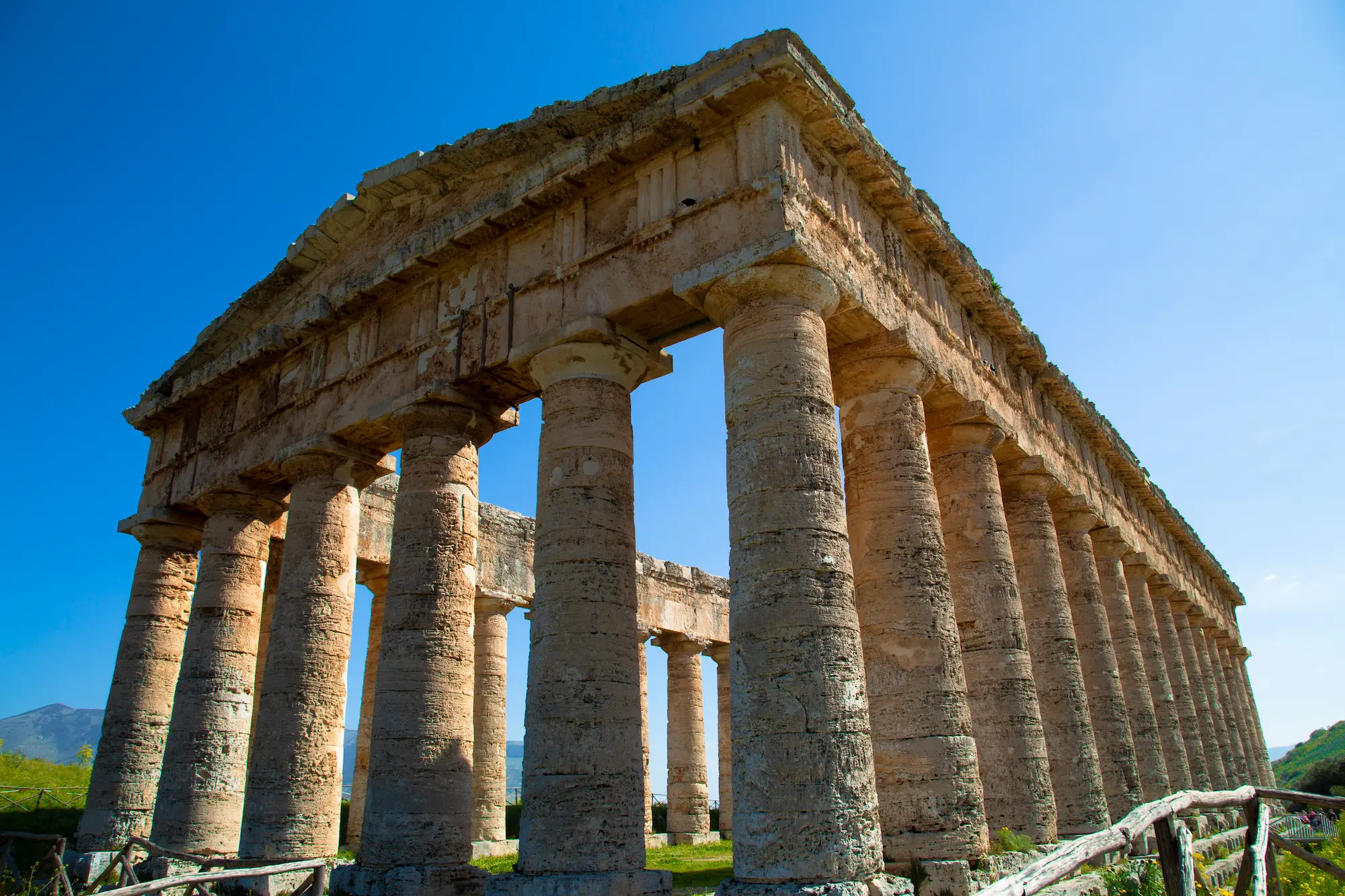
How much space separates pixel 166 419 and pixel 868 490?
43.3 feet

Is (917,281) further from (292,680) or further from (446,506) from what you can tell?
(292,680)

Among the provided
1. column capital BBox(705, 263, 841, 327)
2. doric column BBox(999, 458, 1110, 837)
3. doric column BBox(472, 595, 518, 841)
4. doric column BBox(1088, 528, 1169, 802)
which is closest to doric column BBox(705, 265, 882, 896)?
column capital BBox(705, 263, 841, 327)

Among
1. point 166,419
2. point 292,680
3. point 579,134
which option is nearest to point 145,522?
point 166,419

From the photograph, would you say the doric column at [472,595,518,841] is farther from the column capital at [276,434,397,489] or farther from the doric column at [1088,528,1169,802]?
the doric column at [1088,528,1169,802]

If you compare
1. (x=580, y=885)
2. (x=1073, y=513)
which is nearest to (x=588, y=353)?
(x=580, y=885)

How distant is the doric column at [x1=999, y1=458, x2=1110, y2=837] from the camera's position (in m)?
12.8

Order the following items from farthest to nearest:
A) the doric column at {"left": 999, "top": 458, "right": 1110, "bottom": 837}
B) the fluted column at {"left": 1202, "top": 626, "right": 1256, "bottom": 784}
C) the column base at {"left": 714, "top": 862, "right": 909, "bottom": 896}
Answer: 1. the fluted column at {"left": 1202, "top": 626, "right": 1256, "bottom": 784}
2. the doric column at {"left": 999, "top": 458, "right": 1110, "bottom": 837}
3. the column base at {"left": 714, "top": 862, "right": 909, "bottom": 896}

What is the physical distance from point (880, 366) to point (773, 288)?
2.49m

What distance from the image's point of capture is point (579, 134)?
1160 centimetres

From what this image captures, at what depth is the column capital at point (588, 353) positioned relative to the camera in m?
10.4

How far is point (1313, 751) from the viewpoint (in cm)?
6925

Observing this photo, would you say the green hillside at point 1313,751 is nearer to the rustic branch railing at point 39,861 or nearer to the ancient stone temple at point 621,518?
the ancient stone temple at point 621,518

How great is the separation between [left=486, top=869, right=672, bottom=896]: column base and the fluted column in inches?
862

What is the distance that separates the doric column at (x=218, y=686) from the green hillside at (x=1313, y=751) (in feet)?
219
